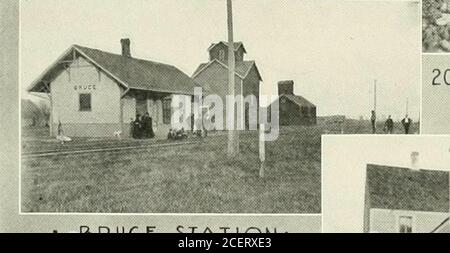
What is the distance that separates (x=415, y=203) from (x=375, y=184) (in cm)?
14

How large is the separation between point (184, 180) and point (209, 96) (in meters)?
0.28

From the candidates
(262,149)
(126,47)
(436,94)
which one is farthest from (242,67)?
(436,94)

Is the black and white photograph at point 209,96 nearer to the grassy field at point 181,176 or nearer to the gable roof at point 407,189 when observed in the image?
the grassy field at point 181,176

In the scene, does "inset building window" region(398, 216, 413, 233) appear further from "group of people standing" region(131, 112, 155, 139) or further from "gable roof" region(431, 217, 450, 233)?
"group of people standing" region(131, 112, 155, 139)

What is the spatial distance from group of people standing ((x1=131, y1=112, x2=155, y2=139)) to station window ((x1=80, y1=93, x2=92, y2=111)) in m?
0.15

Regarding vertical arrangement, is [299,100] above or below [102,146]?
above

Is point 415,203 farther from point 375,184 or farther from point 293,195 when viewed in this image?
point 293,195

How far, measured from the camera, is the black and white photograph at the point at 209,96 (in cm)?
221

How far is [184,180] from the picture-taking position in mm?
2223

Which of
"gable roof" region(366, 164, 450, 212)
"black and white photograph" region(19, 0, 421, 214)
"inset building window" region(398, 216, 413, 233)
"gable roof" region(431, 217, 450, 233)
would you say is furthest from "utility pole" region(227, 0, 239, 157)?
"gable roof" region(431, 217, 450, 233)

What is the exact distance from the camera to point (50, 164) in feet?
7.24

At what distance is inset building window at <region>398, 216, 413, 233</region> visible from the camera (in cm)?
222

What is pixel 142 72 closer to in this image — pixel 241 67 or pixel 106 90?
pixel 106 90
